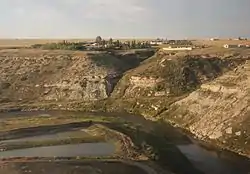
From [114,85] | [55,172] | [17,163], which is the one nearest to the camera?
[55,172]

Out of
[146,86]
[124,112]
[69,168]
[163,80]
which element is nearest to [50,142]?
[69,168]

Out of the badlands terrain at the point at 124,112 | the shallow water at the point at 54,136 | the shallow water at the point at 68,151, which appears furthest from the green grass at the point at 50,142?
the shallow water at the point at 54,136

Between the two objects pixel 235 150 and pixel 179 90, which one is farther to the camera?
pixel 179 90

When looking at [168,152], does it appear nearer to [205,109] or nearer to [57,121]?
[205,109]

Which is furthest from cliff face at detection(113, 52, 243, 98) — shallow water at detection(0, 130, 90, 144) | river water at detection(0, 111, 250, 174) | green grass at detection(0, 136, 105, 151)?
river water at detection(0, 111, 250, 174)

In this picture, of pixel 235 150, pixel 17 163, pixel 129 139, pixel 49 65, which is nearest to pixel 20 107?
pixel 49 65

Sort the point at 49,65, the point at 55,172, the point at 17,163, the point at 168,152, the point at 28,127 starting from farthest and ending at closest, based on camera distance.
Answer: the point at 49,65 < the point at 28,127 < the point at 168,152 < the point at 17,163 < the point at 55,172

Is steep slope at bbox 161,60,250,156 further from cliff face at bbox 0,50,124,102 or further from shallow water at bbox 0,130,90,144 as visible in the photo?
cliff face at bbox 0,50,124,102
